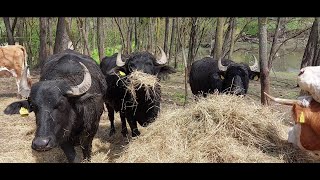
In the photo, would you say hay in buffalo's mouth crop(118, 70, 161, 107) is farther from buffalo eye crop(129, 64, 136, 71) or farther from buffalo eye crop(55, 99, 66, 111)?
buffalo eye crop(55, 99, 66, 111)

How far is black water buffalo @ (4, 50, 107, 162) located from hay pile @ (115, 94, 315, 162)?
2.85 feet

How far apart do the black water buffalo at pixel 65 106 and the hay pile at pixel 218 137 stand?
87cm

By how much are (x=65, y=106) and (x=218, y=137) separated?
1987 millimetres

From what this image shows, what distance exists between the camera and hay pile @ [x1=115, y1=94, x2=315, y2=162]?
13.4 ft

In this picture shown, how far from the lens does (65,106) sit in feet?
14.9

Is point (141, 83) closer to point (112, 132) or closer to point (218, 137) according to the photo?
point (218, 137)

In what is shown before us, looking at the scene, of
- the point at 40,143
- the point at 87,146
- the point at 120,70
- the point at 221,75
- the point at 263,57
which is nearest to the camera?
the point at 40,143

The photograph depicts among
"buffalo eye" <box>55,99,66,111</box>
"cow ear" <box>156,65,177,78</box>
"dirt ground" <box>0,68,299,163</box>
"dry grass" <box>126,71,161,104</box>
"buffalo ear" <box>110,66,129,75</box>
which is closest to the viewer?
"buffalo eye" <box>55,99,66,111</box>

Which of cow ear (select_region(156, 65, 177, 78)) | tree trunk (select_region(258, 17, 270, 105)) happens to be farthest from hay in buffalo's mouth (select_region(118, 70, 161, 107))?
tree trunk (select_region(258, 17, 270, 105))

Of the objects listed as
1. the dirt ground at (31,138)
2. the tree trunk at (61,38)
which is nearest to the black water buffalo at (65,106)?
the dirt ground at (31,138)

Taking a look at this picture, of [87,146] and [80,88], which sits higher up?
[80,88]

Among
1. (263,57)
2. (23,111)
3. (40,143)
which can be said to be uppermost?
(263,57)

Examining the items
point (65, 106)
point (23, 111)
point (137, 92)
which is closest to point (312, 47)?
point (137, 92)
